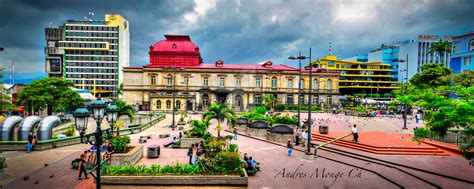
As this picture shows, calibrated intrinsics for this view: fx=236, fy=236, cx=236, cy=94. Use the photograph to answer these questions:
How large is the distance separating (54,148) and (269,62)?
47.9 metres

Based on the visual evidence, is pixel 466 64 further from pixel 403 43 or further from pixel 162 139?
pixel 403 43

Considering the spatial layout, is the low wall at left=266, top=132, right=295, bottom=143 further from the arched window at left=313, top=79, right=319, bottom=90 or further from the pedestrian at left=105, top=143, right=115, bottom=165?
the arched window at left=313, top=79, right=319, bottom=90

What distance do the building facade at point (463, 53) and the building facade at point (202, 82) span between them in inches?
860

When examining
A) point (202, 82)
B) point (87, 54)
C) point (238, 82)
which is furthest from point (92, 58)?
point (238, 82)

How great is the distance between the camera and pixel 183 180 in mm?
11867

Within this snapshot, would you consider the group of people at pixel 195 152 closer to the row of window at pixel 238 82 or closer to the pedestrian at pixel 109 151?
the pedestrian at pixel 109 151

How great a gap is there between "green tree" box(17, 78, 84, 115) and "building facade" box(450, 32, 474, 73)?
6184 centimetres

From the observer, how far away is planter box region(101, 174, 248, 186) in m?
11.8

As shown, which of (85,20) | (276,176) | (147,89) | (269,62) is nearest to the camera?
(276,176)

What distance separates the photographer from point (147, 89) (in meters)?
54.5

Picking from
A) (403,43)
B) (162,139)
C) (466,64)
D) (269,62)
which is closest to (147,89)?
(269,62)

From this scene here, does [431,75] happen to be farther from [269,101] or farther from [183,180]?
[183,180]

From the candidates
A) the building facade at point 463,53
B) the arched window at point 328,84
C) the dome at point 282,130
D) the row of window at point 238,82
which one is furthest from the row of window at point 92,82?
the building facade at point 463,53

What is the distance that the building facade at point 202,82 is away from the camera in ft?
178
